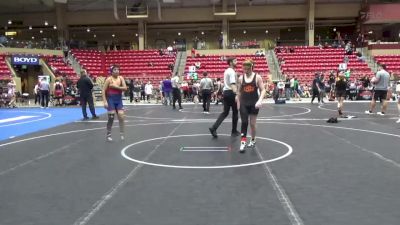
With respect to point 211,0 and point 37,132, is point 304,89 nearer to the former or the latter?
point 211,0

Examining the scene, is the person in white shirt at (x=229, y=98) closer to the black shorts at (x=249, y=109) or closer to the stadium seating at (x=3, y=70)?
the black shorts at (x=249, y=109)

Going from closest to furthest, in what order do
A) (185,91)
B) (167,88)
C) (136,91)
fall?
(167,88)
(185,91)
(136,91)

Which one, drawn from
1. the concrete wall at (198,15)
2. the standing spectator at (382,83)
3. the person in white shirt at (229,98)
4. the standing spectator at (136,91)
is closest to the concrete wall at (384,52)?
the concrete wall at (198,15)

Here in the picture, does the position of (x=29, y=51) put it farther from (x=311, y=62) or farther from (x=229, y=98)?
(x=229, y=98)

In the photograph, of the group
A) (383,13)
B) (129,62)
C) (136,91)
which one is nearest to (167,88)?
(136,91)

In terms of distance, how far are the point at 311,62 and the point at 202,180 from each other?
107 feet

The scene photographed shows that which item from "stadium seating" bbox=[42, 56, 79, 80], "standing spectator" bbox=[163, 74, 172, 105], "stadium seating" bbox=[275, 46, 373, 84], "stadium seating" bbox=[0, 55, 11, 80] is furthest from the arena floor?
"stadium seating" bbox=[42, 56, 79, 80]

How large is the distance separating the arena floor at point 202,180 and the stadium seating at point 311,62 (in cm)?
2482

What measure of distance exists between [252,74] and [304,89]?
23.9m

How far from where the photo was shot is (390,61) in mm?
35688

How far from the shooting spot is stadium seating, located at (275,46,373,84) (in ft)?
110

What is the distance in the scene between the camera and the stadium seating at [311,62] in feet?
110

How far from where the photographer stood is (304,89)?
30641 millimetres

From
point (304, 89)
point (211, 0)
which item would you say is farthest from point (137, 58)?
A: point (304, 89)
